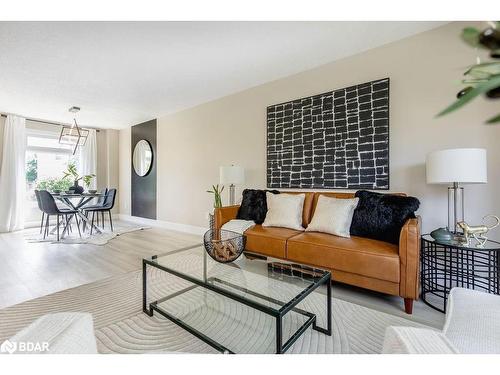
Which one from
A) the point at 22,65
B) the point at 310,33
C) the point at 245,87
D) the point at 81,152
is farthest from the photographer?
the point at 81,152

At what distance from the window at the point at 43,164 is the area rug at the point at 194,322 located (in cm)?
454

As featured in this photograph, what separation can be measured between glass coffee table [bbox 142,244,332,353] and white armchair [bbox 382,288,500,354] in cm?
52

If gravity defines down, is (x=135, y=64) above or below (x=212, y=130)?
above

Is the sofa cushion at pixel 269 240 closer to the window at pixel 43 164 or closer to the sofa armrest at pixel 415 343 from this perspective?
the sofa armrest at pixel 415 343

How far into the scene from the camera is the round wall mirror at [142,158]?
5547mm

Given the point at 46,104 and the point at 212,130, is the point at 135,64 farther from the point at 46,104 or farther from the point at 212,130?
the point at 46,104

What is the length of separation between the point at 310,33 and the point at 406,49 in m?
1.00

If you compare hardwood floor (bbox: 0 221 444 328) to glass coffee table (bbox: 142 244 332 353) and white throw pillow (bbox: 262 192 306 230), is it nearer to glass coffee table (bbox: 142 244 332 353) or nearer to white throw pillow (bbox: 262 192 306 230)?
glass coffee table (bbox: 142 244 332 353)

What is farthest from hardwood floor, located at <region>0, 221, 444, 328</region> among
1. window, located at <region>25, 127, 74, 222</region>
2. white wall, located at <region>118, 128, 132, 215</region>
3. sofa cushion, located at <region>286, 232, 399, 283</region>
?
white wall, located at <region>118, 128, 132, 215</region>

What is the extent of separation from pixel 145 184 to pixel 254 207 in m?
3.65

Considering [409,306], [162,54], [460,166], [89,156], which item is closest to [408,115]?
[460,166]

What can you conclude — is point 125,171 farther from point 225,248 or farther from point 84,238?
point 225,248

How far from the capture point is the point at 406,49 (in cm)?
244

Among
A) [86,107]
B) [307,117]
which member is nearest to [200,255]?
[307,117]
